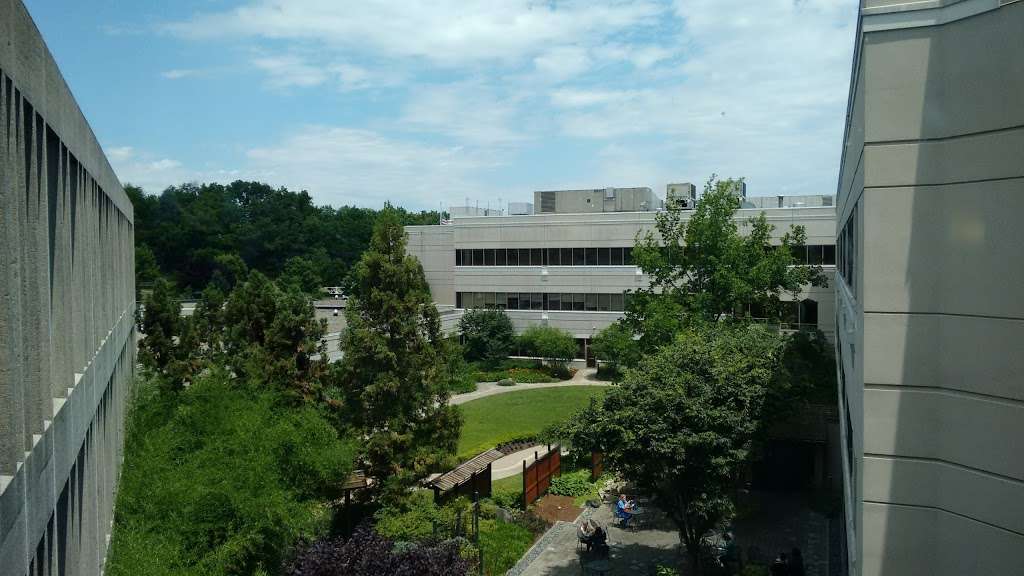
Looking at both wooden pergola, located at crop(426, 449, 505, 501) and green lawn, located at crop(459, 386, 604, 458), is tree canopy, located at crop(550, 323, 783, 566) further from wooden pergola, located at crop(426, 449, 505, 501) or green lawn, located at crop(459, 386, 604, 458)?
green lawn, located at crop(459, 386, 604, 458)

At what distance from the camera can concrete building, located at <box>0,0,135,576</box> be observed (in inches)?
285

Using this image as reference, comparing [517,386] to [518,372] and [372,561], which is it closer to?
[518,372]

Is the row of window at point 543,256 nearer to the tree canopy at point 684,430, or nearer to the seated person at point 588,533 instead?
the seated person at point 588,533

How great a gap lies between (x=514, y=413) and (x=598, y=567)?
1959 cm

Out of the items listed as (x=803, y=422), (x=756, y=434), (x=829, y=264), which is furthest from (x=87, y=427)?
(x=829, y=264)

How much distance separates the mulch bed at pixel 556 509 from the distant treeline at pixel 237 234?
2396 inches

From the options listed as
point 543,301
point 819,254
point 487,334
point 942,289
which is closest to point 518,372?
point 487,334

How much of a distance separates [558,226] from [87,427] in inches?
1606

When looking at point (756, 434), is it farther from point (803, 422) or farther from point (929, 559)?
point (929, 559)

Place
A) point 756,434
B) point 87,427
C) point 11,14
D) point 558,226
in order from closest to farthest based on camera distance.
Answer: point 11,14
point 87,427
point 756,434
point 558,226

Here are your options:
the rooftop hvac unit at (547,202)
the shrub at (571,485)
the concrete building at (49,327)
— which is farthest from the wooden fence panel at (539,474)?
the rooftop hvac unit at (547,202)

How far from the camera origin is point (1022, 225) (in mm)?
7789

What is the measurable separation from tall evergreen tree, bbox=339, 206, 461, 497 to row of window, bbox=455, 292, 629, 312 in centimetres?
2926

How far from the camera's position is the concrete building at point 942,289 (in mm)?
7973
